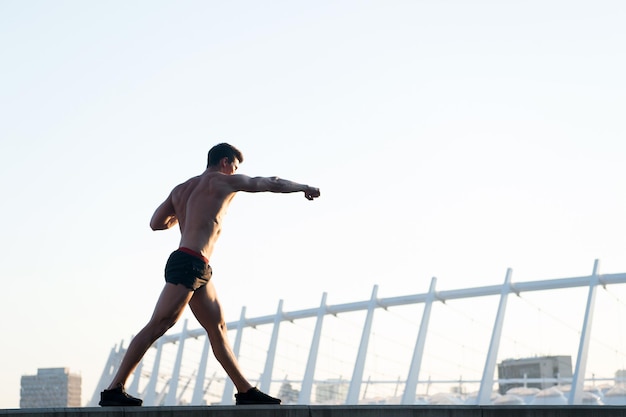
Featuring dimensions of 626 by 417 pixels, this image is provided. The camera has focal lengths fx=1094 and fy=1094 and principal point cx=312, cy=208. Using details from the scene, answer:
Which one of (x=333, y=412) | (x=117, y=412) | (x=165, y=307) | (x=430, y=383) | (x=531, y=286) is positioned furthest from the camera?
(x=430, y=383)

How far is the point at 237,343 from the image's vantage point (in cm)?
3697

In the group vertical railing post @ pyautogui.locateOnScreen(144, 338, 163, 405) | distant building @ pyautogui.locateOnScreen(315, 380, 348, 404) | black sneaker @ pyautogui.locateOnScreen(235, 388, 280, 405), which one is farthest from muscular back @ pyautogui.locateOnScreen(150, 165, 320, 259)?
vertical railing post @ pyautogui.locateOnScreen(144, 338, 163, 405)

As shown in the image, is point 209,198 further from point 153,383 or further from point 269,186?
point 153,383

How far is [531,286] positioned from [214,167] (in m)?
17.2

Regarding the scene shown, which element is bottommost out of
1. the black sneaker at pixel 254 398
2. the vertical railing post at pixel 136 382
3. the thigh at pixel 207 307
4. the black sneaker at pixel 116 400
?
the black sneaker at pixel 116 400

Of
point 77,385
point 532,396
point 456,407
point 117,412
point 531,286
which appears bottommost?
point 117,412

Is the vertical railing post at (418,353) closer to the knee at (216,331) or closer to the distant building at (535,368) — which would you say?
the distant building at (535,368)

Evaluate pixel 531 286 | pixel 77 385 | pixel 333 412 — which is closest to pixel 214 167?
pixel 333 412

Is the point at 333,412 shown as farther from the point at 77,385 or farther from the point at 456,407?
the point at 77,385

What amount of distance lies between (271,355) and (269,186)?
26504 millimetres

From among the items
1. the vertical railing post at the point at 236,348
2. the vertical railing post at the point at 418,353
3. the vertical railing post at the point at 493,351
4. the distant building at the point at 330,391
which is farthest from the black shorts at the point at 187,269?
the vertical railing post at the point at 236,348

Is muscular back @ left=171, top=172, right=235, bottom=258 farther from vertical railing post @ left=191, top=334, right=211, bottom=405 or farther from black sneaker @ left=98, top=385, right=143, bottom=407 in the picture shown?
vertical railing post @ left=191, top=334, right=211, bottom=405

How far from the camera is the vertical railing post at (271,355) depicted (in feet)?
107

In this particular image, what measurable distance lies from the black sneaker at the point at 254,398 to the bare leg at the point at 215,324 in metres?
0.05
